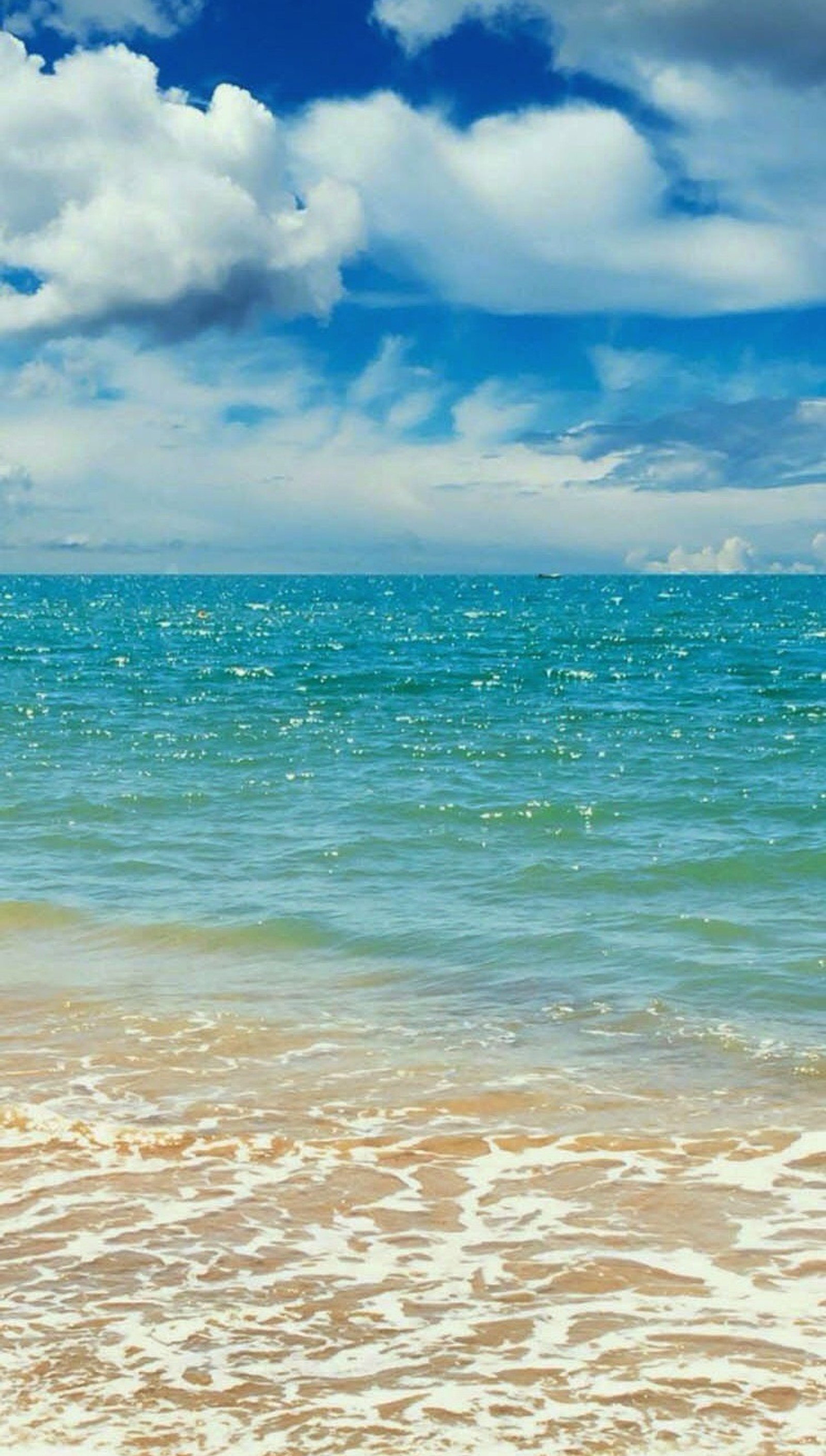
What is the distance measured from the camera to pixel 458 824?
21547 mm

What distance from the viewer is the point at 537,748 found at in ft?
96.7

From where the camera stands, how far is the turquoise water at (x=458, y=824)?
46.7ft

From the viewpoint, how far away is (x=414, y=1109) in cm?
991

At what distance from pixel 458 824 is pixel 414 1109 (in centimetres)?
1173

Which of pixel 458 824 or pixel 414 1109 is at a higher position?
pixel 458 824

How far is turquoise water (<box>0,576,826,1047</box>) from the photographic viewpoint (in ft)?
46.7

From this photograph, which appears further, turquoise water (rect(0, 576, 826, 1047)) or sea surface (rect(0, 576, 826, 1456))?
turquoise water (rect(0, 576, 826, 1047))

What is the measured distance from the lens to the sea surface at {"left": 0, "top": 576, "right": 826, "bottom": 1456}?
20.3 ft

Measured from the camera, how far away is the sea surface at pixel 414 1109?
6.18 m

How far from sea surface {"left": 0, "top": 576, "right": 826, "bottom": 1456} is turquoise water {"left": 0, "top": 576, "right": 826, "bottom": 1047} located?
0.10 meters

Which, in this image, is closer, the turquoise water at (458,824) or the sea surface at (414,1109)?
the sea surface at (414,1109)

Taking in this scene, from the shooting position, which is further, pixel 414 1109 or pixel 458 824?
pixel 458 824

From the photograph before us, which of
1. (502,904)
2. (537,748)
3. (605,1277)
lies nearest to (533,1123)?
(605,1277)

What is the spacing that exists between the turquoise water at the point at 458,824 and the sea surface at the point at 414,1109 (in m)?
0.10
